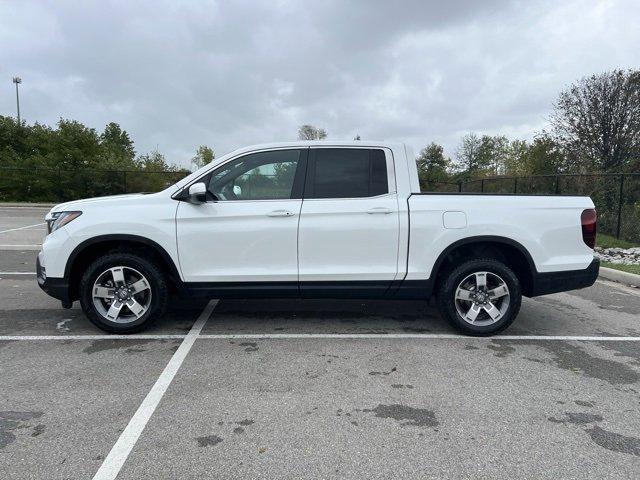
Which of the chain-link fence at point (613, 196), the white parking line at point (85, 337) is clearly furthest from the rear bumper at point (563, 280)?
the chain-link fence at point (613, 196)

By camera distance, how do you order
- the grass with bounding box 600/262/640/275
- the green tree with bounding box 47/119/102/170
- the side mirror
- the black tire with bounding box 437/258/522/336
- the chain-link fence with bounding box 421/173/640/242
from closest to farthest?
the side mirror → the black tire with bounding box 437/258/522/336 → the grass with bounding box 600/262/640/275 → the chain-link fence with bounding box 421/173/640/242 → the green tree with bounding box 47/119/102/170

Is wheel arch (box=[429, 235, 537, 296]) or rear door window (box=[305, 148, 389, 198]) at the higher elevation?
rear door window (box=[305, 148, 389, 198])

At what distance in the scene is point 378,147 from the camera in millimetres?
4902

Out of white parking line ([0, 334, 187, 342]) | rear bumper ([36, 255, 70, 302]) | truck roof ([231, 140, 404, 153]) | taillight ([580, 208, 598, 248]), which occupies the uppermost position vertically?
truck roof ([231, 140, 404, 153])

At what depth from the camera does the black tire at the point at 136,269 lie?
4695 mm

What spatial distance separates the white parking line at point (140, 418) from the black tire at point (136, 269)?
1.50ft

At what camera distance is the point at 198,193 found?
450cm

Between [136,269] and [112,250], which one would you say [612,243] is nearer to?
[136,269]

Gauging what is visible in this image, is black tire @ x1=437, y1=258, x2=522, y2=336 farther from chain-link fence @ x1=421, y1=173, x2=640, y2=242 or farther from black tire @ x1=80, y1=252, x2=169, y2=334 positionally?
chain-link fence @ x1=421, y1=173, x2=640, y2=242

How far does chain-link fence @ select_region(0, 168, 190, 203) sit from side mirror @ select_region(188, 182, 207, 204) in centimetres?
2358

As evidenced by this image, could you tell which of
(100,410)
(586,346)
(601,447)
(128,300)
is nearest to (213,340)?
(128,300)

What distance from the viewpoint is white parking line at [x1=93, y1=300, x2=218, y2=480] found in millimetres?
2654

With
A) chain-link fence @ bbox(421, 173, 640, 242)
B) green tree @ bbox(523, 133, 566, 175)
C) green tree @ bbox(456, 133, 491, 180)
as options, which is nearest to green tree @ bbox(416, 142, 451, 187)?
green tree @ bbox(456, 133, 491, 180)

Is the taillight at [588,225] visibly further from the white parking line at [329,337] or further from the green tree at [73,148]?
the green tree at [73,148]
